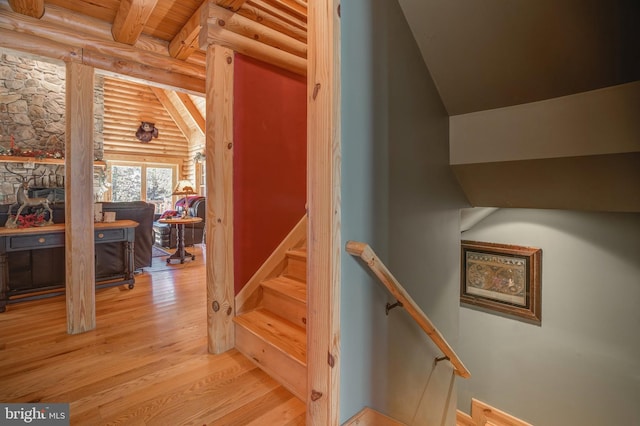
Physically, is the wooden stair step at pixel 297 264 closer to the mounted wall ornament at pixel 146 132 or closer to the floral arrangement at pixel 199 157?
the floral arrangement at pixel 199 157

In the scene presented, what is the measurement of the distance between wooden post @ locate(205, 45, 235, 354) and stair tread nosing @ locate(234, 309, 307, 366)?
0.54 feet

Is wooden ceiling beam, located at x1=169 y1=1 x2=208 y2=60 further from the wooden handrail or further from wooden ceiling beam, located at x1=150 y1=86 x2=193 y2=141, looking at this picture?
wooden ceiling beam, located at x1=150 y1=86 x2=193 y2=141

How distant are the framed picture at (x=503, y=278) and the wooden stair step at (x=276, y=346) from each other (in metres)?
2.40

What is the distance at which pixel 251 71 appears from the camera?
2.22 m

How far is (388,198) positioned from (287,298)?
1.07 meters

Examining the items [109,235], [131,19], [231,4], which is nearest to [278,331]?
[231,4]

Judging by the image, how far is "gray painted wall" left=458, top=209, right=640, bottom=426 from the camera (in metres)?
2.44

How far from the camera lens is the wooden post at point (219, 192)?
2.01 m

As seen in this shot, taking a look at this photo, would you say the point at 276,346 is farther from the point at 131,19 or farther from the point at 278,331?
the point at 131,19

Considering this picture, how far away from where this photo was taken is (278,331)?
191 centimetres

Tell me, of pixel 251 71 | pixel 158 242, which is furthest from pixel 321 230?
pixel 158 242

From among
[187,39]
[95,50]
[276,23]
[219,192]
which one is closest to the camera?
[219,192]

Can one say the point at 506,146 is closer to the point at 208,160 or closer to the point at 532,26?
the point at 532,26

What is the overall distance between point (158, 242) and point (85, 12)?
15.7ft
